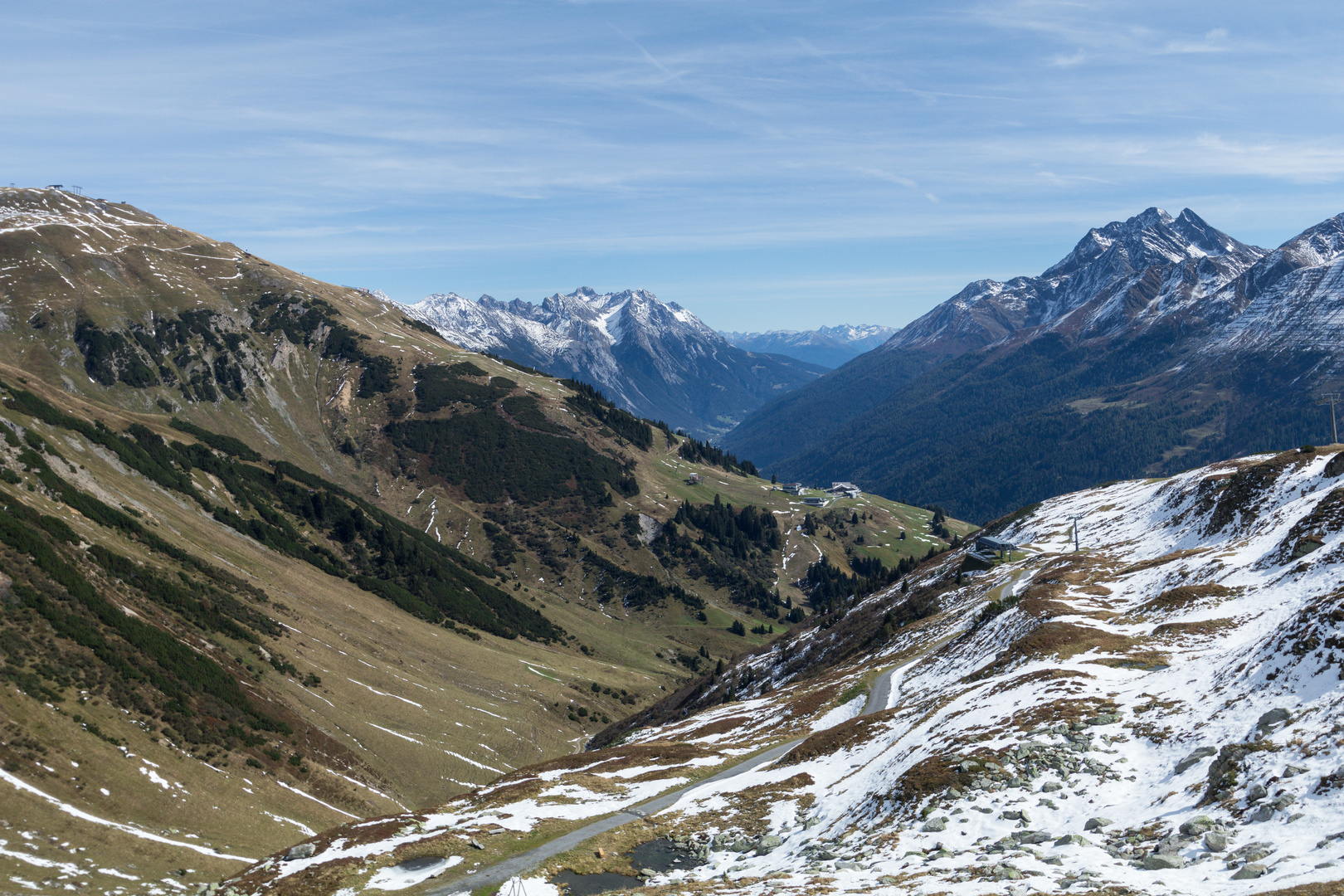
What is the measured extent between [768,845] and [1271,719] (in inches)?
869

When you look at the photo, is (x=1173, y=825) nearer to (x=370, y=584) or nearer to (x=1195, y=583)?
(x=1195, y=583)

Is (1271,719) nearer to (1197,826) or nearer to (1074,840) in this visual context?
(1197,826)

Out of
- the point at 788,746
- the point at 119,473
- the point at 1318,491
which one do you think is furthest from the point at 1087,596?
the point at 119,473

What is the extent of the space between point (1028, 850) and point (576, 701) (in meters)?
124

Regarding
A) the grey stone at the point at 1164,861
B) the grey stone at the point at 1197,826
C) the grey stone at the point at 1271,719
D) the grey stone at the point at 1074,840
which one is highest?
the grey stone at the point at 1271,719

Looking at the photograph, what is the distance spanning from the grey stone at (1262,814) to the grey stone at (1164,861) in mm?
2761

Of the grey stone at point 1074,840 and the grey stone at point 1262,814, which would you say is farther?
the grey stone at point 1074,840

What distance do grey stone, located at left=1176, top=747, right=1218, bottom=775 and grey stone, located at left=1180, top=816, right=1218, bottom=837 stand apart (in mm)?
4993

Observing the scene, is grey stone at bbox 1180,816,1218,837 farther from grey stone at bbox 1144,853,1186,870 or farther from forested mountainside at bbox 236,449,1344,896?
grey stone at bbox 1144,853,1186,870

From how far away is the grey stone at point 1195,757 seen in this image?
29.0 metres

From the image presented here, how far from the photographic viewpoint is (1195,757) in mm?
29219

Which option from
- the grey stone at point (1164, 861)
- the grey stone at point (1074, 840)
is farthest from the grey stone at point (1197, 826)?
the grey stone at point (1074, 840)

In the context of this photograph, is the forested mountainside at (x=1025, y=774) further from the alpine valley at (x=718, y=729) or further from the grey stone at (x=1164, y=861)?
the alpine valley at (x=718, y=729)

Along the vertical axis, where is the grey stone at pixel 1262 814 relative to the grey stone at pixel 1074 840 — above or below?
above
